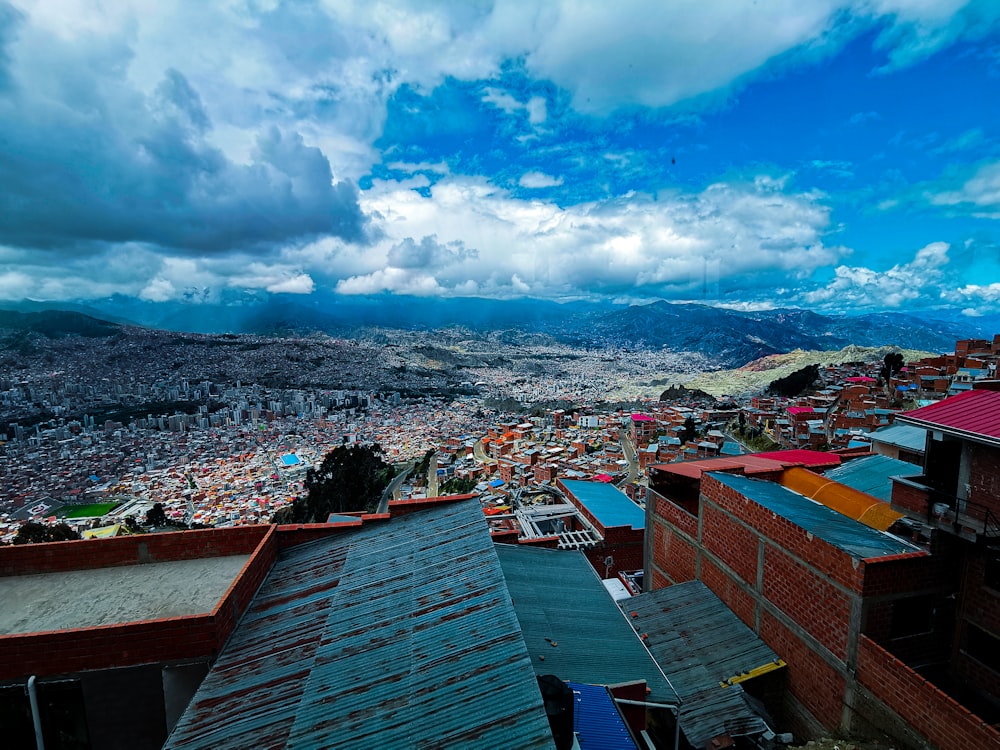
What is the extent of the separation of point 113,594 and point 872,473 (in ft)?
44.5

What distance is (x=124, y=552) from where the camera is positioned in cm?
681

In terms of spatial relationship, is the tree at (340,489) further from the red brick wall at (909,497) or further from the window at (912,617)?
the red brick wall at (909,497)

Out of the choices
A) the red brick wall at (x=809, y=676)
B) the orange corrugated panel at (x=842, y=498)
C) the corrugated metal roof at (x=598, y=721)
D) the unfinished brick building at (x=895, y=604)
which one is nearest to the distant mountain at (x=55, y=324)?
the corrugated metal roof at (x=598, y=721)

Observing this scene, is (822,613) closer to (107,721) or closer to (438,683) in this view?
(438,683)

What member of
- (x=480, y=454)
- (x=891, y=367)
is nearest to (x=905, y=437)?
(x=891, y=367)

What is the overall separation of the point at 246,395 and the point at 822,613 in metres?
100

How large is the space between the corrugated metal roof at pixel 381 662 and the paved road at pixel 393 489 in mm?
22234

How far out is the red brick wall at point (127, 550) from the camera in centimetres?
656

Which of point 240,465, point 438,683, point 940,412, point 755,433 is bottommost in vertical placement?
point 240,465

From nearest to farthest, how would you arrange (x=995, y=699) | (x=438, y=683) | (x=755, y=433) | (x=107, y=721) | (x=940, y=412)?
1. (x=438, y=683)
2. (x=107, y=721)
3. (x=995, y=699)
4. (x=940, y=412)
5. (x=755, y=433)

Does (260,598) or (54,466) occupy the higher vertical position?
(260,598)

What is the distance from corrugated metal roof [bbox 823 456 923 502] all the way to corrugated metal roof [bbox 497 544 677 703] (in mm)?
6272

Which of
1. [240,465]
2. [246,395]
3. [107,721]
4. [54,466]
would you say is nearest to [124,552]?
[107,721]

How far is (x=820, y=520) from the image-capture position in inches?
293
